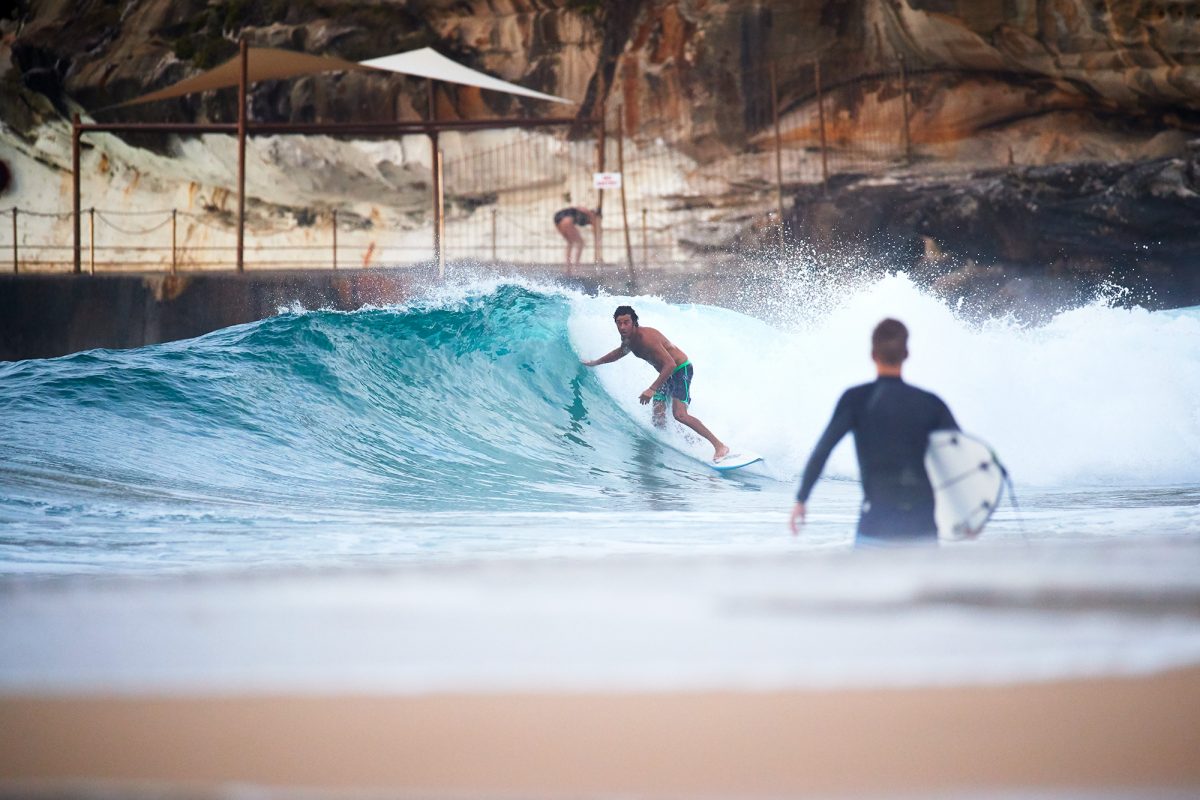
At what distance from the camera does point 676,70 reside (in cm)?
1416

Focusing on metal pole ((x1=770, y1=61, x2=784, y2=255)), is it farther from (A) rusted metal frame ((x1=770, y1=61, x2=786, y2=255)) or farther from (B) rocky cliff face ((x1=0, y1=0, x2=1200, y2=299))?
(B) rocky cliff face ((x1=0, y1=0, x2=1200, y2=299))

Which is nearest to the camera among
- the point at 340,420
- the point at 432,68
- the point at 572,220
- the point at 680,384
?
the point at 680,384

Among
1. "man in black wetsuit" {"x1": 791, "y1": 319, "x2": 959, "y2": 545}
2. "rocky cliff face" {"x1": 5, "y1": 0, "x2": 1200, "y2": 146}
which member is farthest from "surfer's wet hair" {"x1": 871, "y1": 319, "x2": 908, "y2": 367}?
Answer: "rocky cliff face" {"x1": 5, "y1": 0, "x2": 1200, "y2": 146}

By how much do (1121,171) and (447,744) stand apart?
12.7 m

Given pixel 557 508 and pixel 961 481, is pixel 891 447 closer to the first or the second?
pixel 961 481

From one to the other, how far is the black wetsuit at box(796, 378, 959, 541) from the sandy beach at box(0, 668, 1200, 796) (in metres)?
1.22

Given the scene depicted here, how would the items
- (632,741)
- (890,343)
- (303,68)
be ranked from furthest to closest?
1. (303,68)
2. (890,343)
3. (632,741)

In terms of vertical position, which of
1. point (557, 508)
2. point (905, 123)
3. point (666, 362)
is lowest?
point (557, 508)

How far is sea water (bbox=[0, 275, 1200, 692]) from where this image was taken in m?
1.43

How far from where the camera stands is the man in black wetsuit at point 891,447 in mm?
2635

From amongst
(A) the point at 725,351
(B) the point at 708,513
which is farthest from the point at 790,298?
(B) the point at 708,513

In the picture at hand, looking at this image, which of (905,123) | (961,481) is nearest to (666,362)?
(961,481)

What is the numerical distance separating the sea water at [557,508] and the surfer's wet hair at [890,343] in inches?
22.4

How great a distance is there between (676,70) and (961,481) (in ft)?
40.9
